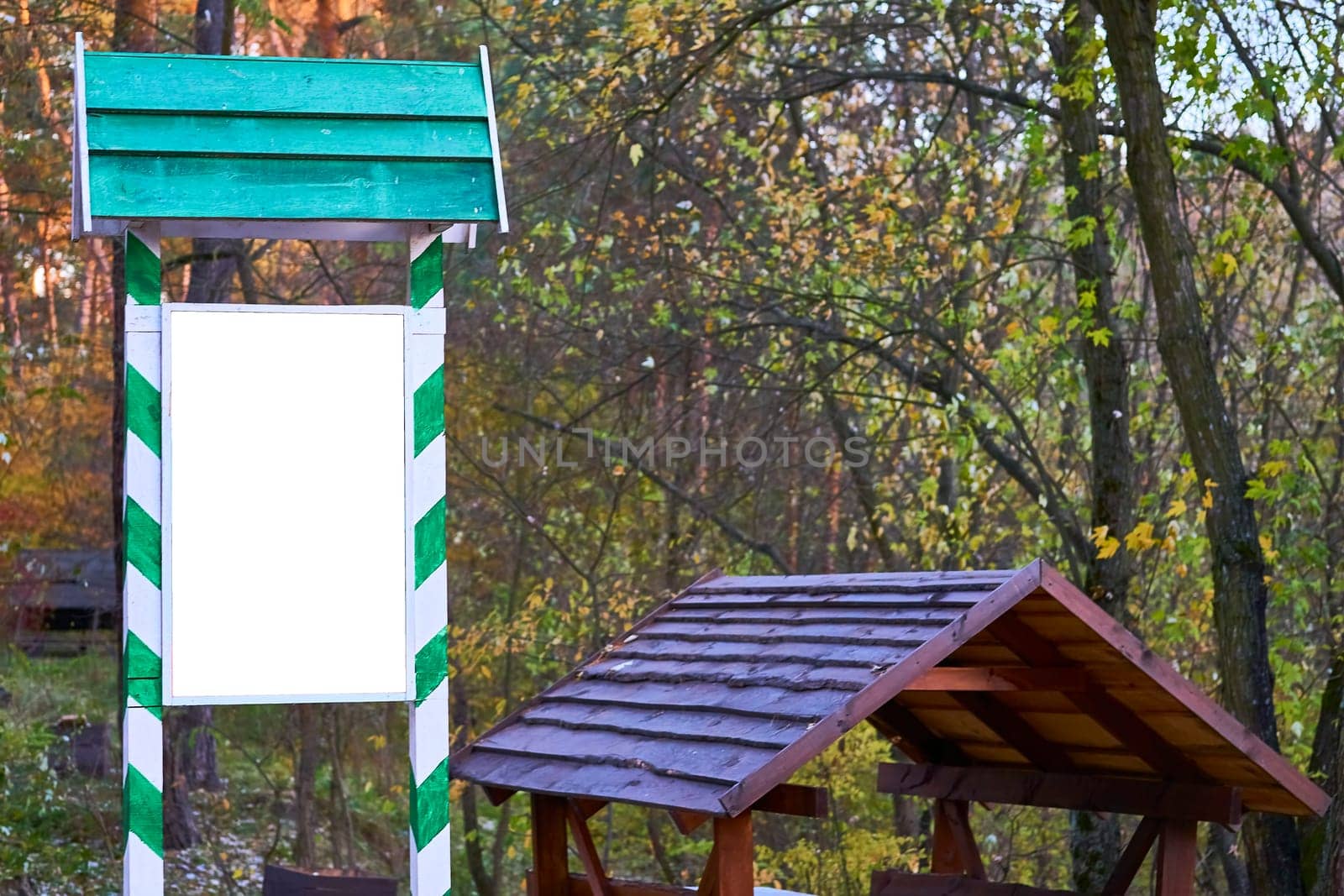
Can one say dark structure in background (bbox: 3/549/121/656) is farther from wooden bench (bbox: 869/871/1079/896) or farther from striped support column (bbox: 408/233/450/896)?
striped support column (bbox: 408/233/450/896)

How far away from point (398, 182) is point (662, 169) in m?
9.72

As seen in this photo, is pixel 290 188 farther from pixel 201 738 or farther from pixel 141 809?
pixel 201 738

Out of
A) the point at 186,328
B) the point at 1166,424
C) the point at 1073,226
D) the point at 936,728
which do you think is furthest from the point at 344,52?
the point at 186,328

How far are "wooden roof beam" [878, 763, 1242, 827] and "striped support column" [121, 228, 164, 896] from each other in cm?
372

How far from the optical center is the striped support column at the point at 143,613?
13.3 ft

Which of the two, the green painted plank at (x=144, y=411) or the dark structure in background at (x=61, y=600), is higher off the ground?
the dark structure in background at (x=61, y=600)

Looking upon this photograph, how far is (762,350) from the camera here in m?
13.4

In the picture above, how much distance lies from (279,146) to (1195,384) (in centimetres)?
487

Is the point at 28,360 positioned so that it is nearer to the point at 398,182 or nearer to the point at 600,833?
the point at 600,833

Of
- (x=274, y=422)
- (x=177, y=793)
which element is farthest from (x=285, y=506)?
(x=177, y=793)

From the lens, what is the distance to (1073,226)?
32.7 feet

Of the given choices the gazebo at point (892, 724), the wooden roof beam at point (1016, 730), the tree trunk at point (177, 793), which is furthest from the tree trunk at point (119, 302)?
the wooden roof beam at point (1016, 730)

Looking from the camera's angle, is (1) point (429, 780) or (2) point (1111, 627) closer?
(1) point (429, 780)

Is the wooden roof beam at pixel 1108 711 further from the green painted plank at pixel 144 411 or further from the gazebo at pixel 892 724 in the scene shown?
the green painted plank at pixel 144 411
